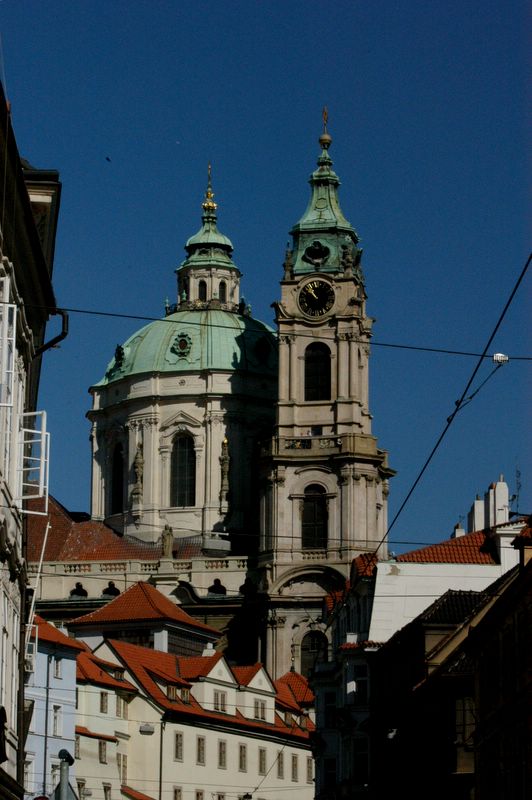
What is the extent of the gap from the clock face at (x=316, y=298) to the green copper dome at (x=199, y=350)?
9.52 m

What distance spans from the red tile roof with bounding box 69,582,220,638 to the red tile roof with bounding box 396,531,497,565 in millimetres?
34962

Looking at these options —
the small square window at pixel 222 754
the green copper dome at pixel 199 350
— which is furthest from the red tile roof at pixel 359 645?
the green copper dome at pixel 199 350

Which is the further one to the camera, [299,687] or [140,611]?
[299,687]

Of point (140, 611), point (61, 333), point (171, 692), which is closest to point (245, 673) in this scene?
point (171, 692)

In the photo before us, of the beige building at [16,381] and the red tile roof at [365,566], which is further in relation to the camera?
the red tile roof at [365,566]

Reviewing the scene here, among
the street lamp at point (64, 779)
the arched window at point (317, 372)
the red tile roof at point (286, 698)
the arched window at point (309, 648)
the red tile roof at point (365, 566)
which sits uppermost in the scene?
the arched window at point (317, 372)

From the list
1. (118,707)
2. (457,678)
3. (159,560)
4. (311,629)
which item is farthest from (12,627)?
(159,560)

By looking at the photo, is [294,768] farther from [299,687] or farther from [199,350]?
[199,350]

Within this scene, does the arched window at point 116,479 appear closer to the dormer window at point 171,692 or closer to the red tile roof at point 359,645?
the dormer window at point 171,692

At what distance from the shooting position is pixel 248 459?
129 m

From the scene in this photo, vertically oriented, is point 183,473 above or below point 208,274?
below

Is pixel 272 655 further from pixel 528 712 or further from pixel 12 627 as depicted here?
pixel 12 627

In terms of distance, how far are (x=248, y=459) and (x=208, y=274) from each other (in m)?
17.1

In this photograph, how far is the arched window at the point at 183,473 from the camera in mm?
129125
